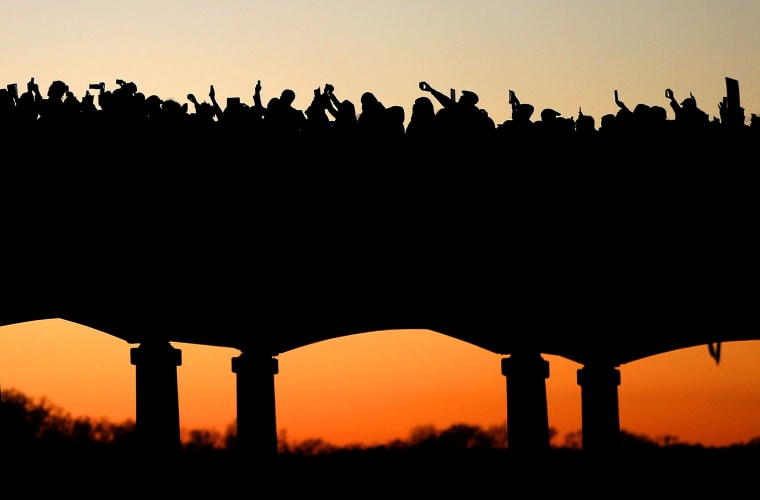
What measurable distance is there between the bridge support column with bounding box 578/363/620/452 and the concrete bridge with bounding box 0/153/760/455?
23 mm

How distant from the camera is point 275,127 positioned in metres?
18.3

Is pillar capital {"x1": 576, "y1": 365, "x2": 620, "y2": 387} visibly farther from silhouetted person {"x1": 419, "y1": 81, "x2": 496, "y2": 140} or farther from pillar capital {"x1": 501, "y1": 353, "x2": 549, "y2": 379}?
silhouetted person {"x1": 419, "y1": 81, "x2": 496, "y2": 140}

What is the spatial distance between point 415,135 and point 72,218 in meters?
3.95

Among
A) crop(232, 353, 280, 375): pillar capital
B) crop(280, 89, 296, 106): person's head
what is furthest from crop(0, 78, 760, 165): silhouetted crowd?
crop(232, 353, 280, 375): pillar capital

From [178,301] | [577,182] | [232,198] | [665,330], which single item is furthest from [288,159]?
[665,330]

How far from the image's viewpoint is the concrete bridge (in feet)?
60.3

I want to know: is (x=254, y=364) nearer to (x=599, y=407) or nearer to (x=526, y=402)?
(x=526, y=402)

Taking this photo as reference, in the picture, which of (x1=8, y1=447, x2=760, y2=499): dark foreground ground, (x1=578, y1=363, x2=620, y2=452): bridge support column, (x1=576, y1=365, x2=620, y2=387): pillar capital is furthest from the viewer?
(x1=576, y1=365, x2=620, y2=387): pillar capital

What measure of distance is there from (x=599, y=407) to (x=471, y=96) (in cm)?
389

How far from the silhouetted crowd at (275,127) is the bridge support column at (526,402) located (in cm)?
234

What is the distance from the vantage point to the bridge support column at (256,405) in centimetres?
1789

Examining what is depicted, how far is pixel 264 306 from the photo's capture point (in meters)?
18.7

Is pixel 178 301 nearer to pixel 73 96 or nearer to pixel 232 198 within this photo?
pixel 232 198

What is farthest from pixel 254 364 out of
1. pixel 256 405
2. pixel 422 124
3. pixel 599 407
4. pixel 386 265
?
pixel 599 407
